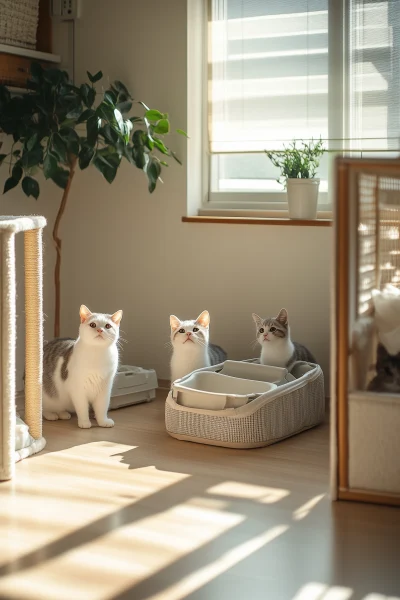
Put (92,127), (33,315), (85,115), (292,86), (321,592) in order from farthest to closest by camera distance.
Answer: (292,86) → (85,115) → (92,127) → (33,315) → (321,592)

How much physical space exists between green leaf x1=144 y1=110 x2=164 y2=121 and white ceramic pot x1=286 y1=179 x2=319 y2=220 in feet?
2.01

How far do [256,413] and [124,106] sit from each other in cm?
151

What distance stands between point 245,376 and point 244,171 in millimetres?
1067

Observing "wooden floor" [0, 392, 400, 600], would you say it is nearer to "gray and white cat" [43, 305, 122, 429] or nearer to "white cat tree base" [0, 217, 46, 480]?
"white cat tree base" [0, 217, 46, 480]

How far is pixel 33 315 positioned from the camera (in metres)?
2.92

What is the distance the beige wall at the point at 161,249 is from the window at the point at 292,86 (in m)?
0.20

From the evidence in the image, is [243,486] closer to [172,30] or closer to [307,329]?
[307,329]

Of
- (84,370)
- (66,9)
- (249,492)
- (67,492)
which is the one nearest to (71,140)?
(66,9)

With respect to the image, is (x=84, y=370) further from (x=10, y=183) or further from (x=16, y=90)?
(x=16, y=90)

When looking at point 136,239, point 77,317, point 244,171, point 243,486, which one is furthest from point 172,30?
point 243,486

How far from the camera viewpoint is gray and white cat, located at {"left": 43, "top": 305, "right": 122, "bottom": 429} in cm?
317

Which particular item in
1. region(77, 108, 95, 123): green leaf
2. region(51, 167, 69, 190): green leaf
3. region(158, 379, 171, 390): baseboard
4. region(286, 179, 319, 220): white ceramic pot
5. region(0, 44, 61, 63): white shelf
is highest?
region(0, 44, 61, 63): white shelf

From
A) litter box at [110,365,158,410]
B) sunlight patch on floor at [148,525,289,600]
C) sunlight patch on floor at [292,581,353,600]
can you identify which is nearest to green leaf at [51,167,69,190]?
litter box at [110,365,158,410]

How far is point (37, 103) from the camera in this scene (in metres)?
3.54
